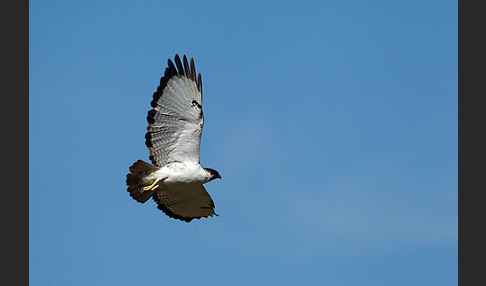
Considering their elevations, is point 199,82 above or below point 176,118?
above

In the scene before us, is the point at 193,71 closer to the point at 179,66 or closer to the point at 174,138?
the point at 179,66

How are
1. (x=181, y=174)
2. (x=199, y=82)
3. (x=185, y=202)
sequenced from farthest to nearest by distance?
1. (x=185, y=202)
2. (x=199, y=82)
3. (x=181, y=174)

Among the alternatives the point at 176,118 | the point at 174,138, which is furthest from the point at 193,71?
the point at 174,138

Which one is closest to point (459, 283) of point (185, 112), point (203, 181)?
point (203, 181)

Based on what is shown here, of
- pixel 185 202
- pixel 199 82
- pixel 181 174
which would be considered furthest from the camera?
pixel 185 202

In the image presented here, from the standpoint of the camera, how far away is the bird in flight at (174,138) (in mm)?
14062

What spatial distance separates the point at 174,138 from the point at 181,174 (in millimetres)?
712

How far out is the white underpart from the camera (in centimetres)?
1402

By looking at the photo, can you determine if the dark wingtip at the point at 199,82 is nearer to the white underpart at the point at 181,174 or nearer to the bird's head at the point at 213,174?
the white underpart at the point at 181,174

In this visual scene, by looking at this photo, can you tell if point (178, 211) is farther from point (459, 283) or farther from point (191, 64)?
point (459, 283)

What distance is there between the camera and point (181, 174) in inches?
553

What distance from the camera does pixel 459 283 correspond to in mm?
12359

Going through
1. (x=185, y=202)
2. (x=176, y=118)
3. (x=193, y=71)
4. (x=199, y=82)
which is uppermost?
(x=193, y=71)

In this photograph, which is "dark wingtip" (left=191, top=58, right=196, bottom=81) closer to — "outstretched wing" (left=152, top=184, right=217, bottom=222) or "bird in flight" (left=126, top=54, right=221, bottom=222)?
"bird in flight" (left=126, top=54, right=221, bottom=222)
